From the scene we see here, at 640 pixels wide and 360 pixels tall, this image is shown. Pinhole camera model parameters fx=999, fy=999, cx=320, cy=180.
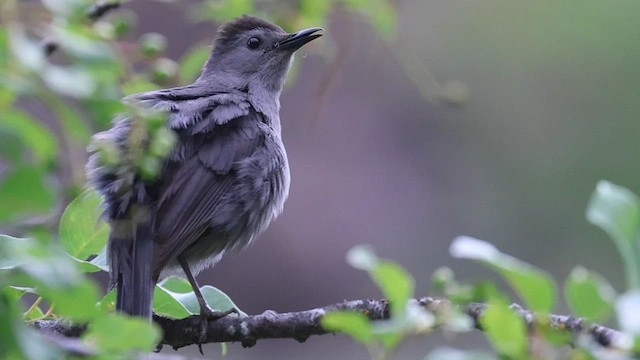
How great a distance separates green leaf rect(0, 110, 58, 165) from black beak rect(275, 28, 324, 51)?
12.1 ft

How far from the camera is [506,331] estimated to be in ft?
3.92

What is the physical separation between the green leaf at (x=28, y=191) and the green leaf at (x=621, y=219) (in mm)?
686

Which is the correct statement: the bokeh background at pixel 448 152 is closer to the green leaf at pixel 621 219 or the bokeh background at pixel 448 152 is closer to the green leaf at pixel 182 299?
the green leaf at pixel 182 299

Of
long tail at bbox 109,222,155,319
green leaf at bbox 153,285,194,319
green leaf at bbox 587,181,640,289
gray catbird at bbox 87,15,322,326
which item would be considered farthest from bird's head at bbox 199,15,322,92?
green leaf at bbox 587,181,640,289

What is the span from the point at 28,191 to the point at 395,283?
0.45 meters

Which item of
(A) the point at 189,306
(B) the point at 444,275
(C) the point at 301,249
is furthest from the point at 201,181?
(C) the point at 301,249

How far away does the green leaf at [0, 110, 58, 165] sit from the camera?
1043 mm

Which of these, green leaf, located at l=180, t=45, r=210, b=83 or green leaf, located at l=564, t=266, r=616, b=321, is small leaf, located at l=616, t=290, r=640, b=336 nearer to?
green leaf, located at l=564, t=266, r=616, b=321

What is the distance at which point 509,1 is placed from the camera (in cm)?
1401

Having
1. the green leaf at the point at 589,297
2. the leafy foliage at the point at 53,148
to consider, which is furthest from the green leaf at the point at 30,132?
the green leaf at the point at 589,297

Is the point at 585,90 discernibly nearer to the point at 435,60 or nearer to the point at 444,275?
the point at 435,60

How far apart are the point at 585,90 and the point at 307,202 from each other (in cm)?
515

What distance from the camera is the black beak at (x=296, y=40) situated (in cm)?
484

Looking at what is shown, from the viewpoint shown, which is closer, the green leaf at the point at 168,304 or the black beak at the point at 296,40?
the green leaf at the point at 168,304
